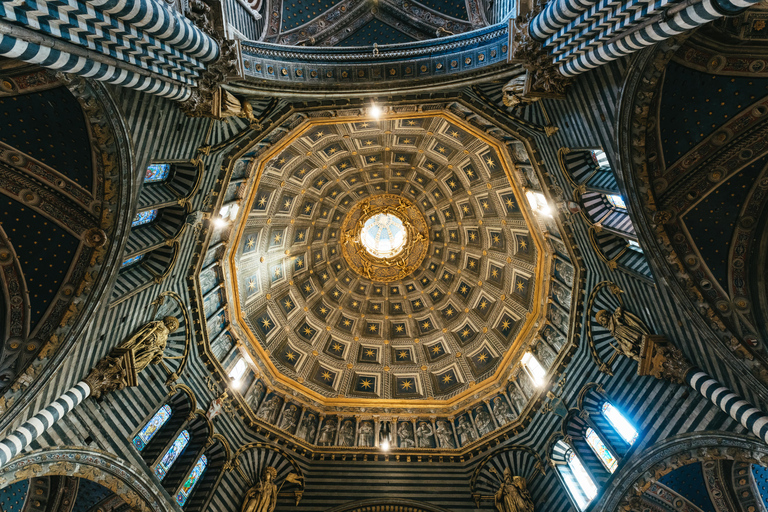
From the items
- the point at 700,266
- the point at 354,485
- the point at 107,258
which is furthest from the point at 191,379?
the point at 700,266

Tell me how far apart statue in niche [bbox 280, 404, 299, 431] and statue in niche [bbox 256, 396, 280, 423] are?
0.65 m

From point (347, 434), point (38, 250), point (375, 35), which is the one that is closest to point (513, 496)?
point (347, 434)

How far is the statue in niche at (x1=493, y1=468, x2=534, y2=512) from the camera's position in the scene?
→ 18.2 metres

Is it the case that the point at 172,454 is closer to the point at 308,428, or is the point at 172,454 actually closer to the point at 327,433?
the point at 308,428

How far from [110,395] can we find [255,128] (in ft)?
38.6

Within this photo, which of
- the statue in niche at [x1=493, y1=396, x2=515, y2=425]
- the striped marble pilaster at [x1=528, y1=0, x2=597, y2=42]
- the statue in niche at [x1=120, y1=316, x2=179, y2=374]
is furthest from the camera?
the statue in niche at [x1=493, y1=396, x2=515, y2=425]

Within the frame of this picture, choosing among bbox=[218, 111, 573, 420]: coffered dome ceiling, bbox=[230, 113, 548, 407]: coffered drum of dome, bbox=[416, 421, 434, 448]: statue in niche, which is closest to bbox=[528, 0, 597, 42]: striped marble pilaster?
bbox=[218, 111, 573, 420]: coffered dome ceiling

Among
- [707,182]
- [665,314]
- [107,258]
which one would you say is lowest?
[107,258]

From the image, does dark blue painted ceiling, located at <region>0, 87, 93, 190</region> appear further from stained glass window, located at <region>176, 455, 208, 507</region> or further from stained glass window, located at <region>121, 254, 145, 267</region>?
stained glass window, located at <region>176, 455, 208, 507</region>

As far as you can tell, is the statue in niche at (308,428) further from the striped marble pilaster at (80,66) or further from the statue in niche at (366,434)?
the striped marble pilaster at (80,66)

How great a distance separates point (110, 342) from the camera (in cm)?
1474

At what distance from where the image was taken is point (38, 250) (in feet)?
43.0

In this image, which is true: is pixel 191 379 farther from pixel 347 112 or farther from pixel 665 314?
pixel 665 314

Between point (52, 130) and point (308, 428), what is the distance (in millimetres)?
18178
